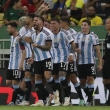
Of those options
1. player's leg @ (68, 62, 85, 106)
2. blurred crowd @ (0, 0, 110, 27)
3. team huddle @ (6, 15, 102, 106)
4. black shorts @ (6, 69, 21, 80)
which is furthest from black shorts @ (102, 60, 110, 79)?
blurred crowd @ (0, 0, 110, 27)

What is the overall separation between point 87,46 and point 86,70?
0.65 m

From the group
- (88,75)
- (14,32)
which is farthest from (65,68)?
(14,32)

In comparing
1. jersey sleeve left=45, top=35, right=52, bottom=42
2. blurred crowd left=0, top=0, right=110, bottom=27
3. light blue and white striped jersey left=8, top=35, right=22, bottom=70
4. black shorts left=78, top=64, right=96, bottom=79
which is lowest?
black shorts left=78, top=64, right=96, bottom=79

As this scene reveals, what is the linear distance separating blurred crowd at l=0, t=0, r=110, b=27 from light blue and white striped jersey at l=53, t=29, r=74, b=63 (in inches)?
126

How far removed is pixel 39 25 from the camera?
37.6ft

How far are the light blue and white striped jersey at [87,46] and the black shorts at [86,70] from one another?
110 mm

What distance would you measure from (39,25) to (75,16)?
4547 mm

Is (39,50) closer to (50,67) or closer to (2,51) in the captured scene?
(50,67)

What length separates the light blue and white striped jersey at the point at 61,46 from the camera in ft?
40.7

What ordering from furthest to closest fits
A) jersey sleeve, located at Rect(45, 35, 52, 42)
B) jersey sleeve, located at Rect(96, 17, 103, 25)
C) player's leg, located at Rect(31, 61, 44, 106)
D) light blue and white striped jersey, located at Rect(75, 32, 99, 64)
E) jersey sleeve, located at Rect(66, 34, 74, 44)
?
1. jersey sleeve, located at Rect(96, 17, 103, 25)
2. light blue and white striped jersey, located at Rect(75, 32, 99, 64)
3. jersey sleeve, located at Rect(66, 34, 74, 44)
4. player's leg, located at Rect(31, 61, 44, 106)
5. jersey sleeve, located at Rect(45, 35, 52, 42)

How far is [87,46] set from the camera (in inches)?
496

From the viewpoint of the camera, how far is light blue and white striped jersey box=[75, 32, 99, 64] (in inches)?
495

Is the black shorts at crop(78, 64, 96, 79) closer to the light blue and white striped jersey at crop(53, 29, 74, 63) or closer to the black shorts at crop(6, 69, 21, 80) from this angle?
the light blue and white striped jersey at crop(53, 29, 74, 63)

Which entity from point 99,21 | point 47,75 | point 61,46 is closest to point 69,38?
point 61,46
